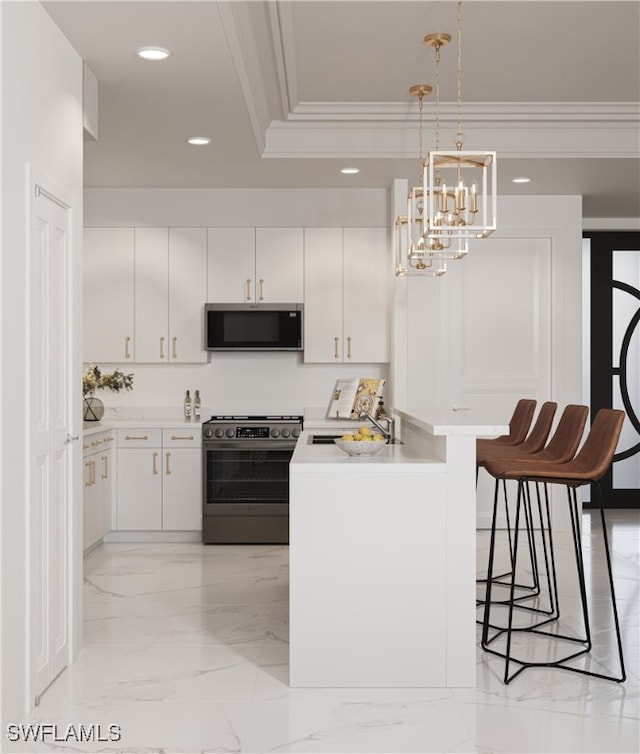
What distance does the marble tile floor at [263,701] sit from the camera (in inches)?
108

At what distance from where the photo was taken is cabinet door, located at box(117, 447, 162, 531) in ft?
19.6

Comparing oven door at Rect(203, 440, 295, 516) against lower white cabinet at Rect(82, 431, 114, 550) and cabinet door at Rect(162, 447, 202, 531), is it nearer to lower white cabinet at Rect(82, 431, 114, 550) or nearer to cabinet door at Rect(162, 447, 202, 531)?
cabinet door at Rect(162, 447, 202, 531)

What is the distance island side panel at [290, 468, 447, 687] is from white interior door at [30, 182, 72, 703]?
928 millimetres

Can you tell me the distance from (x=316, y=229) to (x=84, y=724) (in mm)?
4140

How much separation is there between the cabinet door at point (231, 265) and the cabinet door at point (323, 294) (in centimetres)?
42

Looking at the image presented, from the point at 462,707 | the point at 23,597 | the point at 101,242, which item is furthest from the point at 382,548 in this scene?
the point at 101,242

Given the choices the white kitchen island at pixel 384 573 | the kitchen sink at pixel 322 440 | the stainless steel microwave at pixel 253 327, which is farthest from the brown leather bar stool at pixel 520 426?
the stainless steel microwave at pixel 253 327

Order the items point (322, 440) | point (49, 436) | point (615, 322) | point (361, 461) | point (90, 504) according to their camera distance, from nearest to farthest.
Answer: point (49, 436) < point (361, 461) < point (322, 440) < point (90, 504) < point (615, 322)

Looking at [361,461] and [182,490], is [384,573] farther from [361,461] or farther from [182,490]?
[182,490]

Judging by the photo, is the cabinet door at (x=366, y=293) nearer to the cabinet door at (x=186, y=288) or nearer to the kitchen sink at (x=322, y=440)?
the cabinet door at (x=186, y=288)

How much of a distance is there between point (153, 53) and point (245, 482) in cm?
315

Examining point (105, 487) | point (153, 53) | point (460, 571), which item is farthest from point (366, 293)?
point (460, 571)

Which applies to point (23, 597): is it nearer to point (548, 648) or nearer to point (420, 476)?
point (420, 476)

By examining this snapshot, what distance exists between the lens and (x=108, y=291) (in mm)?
6270
